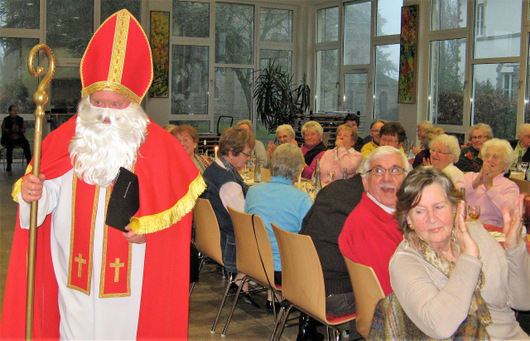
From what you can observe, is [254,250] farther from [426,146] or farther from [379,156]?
[426,146]

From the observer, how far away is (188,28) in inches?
578

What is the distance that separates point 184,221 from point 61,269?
587 mm

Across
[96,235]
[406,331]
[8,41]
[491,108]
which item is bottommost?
[406,331]

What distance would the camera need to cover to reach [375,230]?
2.91 metres

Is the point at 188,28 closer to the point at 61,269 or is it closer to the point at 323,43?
the point at 323,43

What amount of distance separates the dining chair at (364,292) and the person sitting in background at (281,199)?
0.99 metres

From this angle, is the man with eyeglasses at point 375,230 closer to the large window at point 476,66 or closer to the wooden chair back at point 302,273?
the wooden chair back at point 302,273

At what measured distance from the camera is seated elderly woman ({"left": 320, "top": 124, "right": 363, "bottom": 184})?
5.71 m

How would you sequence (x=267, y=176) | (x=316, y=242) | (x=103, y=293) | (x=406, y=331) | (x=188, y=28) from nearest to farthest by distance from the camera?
1. (x=406, y=331)
2. (x=103, y=293)
3. (x=316, y=242)
4. (x=267, y=176)
5. (x=188, y=28)

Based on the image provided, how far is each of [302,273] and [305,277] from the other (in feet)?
0.10

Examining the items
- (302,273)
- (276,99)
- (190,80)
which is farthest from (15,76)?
(302,273)

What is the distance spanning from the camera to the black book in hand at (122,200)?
8.14 feet

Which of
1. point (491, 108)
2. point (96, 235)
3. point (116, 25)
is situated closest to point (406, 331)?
point (96, 235)

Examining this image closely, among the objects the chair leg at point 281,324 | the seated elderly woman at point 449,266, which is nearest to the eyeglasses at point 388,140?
the chair leg at point 281,324
